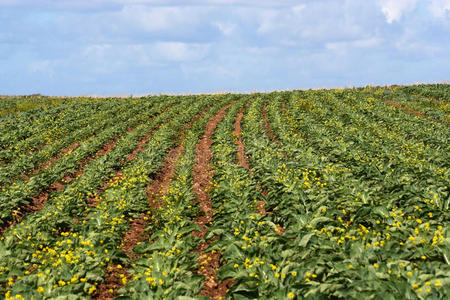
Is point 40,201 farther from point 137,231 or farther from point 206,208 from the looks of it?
point 206,208

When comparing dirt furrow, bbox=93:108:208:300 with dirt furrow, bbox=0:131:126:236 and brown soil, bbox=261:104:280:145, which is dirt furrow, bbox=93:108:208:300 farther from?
brown soil, bbox=261:104:280:145

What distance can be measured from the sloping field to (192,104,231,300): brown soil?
0.19ft

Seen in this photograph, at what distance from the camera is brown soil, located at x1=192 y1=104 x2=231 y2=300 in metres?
7.54

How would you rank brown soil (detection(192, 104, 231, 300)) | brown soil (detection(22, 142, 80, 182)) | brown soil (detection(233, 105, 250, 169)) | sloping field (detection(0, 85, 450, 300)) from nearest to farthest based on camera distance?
sloping field (detection(0, 85, 450, 300))
brown soil (detection(192, 104, 231, 300))
brown soil (detection(22, 142, 80, 182))
brown soil (detection(233, 105, 250, 169))

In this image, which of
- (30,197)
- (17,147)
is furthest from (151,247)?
(17,147)

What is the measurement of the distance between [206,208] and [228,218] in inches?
130

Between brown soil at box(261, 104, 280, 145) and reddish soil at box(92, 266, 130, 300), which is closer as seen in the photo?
reddish soil at box(92, 266, 130, 300)

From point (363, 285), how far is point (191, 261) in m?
3.67

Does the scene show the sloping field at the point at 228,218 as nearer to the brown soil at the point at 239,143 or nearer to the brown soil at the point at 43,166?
the brown soil at the point at 43,166

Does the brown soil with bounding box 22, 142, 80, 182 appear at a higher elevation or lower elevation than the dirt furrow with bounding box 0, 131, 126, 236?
higher

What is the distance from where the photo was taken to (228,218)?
30.8 feet

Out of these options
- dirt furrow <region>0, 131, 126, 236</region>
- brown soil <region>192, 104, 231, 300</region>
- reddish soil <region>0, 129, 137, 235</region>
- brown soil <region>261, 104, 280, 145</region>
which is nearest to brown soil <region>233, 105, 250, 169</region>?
brown soil <region>192, 104, 231, 300</region>

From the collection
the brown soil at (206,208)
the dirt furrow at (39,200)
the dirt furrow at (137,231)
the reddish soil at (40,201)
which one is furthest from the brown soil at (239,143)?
the dirt furrow at (39,200)

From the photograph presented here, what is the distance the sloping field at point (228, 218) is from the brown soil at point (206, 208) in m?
0.06
